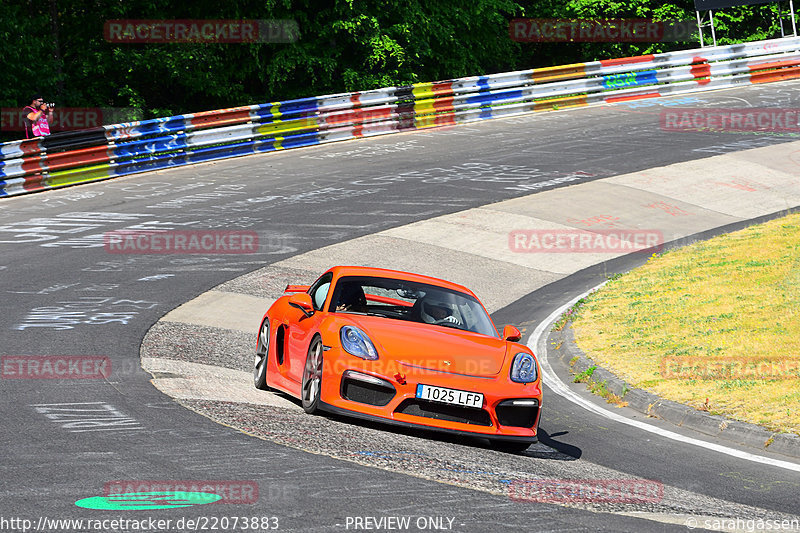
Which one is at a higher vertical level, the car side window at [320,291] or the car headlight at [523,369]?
the car side window at [320,291]

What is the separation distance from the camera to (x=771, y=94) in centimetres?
3134

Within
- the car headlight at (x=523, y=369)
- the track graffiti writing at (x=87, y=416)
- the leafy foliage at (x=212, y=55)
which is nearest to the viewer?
the track graffiti writing at (x=87, y=416)

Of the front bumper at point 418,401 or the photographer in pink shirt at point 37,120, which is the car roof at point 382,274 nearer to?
the front bumper at point 418,401

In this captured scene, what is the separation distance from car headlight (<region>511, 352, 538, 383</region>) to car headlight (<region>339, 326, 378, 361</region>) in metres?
1.18

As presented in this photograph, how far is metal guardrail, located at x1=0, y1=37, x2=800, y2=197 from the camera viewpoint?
851 inches

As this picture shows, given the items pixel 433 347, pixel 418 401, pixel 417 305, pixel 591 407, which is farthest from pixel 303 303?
pixel 591 407

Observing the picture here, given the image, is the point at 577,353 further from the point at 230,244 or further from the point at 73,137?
the point at 73,137

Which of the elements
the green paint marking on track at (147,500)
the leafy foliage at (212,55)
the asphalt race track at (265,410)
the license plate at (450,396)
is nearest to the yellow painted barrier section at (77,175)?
the asphalt race track at (265,410)

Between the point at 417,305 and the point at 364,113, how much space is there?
18.0m

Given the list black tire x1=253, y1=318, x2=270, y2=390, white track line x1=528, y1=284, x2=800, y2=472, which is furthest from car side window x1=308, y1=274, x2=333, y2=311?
white track line x1=528, y1=284, x2=800, y2=472

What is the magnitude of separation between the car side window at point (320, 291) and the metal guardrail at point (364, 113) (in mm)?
12392

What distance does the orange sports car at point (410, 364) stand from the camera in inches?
317

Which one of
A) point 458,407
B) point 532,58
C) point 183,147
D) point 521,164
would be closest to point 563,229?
point 521,164

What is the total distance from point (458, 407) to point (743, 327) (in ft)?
17.4
